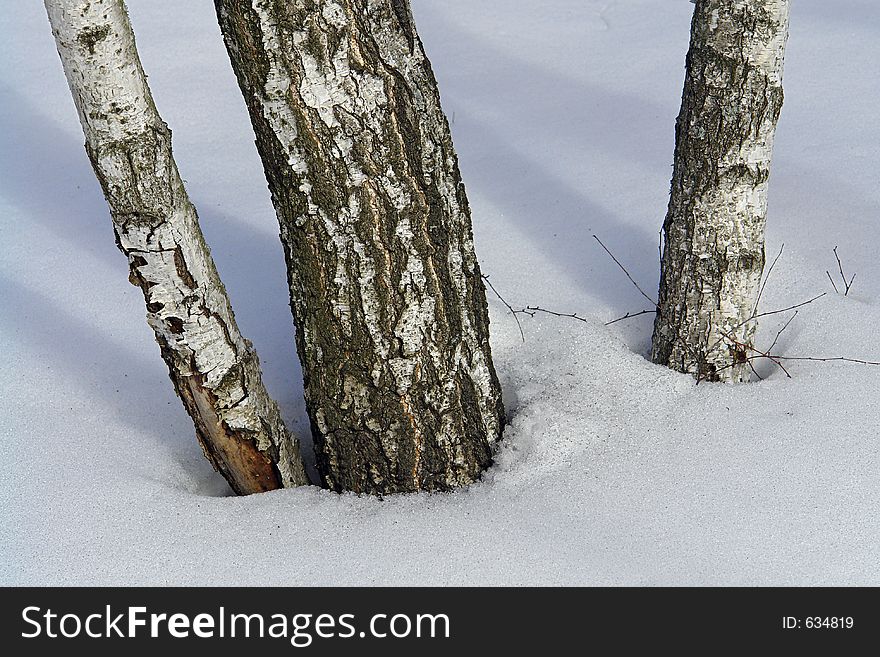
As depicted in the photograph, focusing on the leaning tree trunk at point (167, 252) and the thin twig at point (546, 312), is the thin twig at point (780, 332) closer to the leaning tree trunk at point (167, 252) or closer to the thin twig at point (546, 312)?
the thin twig at point (546, 312)

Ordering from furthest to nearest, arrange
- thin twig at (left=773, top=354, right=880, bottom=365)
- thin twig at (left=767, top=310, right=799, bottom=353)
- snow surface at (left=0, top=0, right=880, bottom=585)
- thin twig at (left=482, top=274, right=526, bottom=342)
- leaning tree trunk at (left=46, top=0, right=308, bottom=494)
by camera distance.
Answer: thin twig at (left=482, top=274, right=526, bottom=342)
thin twig at (left=767, top=310, right=799, bottom=353)
thin twig at (left=773, top=354, right=880, bottom=365)
snow surface at (left=0, top=0, right=880, bottom=585)
leaning tree trunk at (left=46, top=0, right=308, bottom=494)

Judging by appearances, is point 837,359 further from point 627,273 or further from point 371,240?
point 371,240

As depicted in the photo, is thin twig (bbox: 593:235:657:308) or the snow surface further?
thin twig (bbox: 593:235:657:308)

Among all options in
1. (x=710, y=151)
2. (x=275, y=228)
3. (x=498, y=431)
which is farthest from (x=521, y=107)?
(x=498, y=431)

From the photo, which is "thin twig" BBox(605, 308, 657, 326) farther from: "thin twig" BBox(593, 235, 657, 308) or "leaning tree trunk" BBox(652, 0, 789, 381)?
"leaning tree trunk" BBox(652, 0, 789, 381)

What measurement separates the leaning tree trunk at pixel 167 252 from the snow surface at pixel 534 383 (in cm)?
14

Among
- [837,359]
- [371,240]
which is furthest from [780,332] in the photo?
[371,240]

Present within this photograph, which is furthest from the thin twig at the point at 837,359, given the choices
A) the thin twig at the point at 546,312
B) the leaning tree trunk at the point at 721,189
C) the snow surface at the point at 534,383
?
the thin twig at the point at 546,312

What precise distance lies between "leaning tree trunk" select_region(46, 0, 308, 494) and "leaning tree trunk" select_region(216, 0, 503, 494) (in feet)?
0.47

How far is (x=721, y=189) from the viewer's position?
2195mm

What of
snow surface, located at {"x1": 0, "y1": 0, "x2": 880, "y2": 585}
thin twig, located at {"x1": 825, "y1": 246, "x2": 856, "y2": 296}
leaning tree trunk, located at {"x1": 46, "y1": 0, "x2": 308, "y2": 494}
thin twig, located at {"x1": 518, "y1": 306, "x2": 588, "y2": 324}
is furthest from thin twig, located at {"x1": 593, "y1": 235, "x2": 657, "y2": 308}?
leaning tree trunk, located at {"x1": 46, "y1": 0, "x2": 308, "y2": 494}

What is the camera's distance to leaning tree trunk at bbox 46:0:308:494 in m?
1.62

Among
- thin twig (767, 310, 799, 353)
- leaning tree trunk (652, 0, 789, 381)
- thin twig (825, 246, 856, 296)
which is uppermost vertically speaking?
leaning tree trunk (652, 0, 789, 381)

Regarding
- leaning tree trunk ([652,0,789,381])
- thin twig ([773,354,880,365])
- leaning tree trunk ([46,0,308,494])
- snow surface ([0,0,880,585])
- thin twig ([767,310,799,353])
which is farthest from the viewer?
thin twig ([767,310,799,353])
